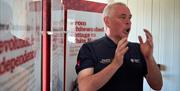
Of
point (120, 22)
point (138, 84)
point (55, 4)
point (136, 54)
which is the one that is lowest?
point (138, 84)

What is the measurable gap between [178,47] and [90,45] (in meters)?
1.95

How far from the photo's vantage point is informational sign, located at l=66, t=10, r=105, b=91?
2.26 meters

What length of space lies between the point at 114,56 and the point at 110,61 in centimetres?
4

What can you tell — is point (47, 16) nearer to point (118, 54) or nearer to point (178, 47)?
point (118, 54)

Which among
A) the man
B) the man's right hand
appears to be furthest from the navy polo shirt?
the man's right hand

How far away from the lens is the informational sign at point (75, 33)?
7.42 feet

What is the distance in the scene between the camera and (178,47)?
349cm

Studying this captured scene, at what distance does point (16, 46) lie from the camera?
0.99 metres

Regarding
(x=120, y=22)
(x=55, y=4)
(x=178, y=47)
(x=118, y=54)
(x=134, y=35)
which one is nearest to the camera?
(x=118, y=54)

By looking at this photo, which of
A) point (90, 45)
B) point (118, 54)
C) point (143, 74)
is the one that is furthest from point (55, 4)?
point (143, 74)

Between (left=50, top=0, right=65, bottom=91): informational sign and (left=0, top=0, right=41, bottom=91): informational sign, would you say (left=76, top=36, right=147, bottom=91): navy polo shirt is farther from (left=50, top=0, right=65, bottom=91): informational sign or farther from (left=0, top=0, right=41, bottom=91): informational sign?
(left=0, top=0, right=41, bottom=91): informational sign

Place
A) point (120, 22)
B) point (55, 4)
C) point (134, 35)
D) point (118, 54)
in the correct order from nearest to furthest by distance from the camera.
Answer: point (118, 54) < point (120, 22) < point (55, 4) < point (134, 35)

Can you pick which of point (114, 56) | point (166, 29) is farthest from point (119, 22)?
point (166, 29)

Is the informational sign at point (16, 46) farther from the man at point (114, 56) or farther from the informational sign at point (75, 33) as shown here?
the informational sign at point (75, 33)
